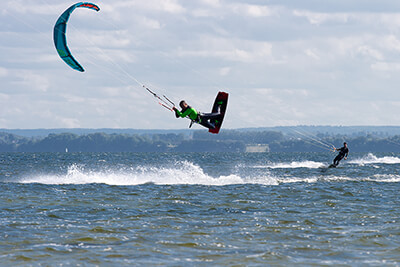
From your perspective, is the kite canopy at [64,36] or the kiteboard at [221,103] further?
the kiteboard at [221,103]

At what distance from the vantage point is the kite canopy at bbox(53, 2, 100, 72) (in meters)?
21.0

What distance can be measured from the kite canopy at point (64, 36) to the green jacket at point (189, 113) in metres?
4.50

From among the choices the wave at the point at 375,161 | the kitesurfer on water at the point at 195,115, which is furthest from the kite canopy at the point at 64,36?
the wave at the point at 375,161

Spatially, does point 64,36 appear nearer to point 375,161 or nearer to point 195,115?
point 195,115

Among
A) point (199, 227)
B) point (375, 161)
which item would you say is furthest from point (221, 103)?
point (375, 161)

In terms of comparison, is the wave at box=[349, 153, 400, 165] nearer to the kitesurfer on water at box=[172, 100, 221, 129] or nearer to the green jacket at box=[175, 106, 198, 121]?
the kitesurfer on water at box=[172, 100, 221, 129]

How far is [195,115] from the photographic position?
19.7 meters

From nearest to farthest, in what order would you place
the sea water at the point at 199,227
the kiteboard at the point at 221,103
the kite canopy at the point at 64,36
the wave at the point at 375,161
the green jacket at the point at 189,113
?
the sea water at the point at 199,227, the green jacket at the point at 189,113, the kite canopy at the point at 64,36, the kiteboard at the point at 221,103, the wave at the point at 375,161

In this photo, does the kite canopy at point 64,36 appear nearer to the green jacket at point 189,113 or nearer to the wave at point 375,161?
the green jacket at point 189,113

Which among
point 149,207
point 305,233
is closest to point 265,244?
point 305,233

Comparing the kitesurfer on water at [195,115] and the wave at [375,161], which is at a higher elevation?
the kitesurfer on water at [195,115]

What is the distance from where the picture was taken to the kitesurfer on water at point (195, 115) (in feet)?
62.6

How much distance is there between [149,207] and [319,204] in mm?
6260

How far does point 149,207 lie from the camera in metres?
19.7
